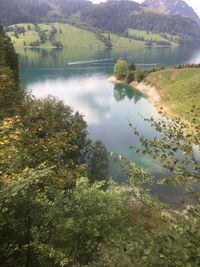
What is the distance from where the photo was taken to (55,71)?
525 feet

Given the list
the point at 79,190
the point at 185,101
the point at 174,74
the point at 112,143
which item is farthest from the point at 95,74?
the point at 79,190

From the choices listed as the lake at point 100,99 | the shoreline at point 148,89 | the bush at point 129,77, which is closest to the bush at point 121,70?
the shoreline at point 148,89

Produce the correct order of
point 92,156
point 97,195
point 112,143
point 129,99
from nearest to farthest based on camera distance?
point 97,195
point 92,156
point 112,143
point 129,99

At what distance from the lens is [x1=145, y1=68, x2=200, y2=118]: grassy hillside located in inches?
3903

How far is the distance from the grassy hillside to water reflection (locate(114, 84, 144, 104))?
729cm

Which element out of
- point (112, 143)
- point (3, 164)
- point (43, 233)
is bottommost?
point (112, 143)

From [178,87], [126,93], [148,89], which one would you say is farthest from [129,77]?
[178,87]

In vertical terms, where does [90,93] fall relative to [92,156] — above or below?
below

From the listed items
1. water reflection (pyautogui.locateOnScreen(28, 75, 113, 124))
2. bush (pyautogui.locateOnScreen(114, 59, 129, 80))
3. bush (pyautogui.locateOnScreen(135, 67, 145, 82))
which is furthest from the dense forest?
bush (pyautogui.locateOnScreen(114, 59, 129, 80))

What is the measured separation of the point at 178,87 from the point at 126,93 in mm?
17494

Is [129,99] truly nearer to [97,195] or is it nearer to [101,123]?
[101,123]

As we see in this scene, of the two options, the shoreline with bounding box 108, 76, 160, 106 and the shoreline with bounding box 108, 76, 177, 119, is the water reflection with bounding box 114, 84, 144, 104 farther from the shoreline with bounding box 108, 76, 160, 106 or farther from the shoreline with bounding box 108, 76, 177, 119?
the shoreline with bounding box 108, 76, 177, 119

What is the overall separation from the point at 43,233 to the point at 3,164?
355 cm

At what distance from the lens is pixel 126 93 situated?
118 meters
